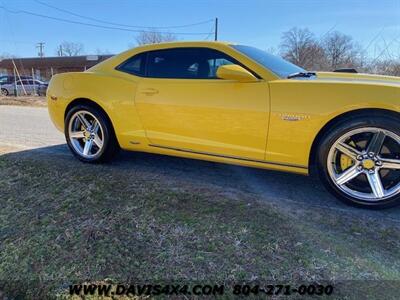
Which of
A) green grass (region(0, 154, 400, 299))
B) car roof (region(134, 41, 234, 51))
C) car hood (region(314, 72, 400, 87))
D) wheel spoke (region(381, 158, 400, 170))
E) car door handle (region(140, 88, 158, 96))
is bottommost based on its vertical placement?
green grass (region(0, 154, 400, 299))

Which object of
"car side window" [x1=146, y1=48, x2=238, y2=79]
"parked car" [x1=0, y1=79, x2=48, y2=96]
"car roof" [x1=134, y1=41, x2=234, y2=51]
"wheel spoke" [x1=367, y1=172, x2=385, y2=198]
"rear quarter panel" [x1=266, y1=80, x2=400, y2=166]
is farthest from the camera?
"parked car" [x1=0, y1=79, x2=48, y2=96]

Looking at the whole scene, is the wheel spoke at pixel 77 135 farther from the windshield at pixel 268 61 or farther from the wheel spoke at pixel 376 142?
the wheel spoke at pixel 376 142

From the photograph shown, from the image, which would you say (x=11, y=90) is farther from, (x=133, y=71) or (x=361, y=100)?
(x=361, y=100)

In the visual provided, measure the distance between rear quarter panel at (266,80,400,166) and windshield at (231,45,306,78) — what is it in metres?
0.30

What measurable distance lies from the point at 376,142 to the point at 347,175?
0.36 metres

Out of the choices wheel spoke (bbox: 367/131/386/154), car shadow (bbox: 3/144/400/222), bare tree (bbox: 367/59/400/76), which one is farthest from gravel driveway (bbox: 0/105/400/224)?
bare tree (bbox: 367/59/400/76)

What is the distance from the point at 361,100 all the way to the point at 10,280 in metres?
2.91

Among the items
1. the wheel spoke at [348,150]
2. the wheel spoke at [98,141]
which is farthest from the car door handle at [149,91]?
the wheel spoke at [348,150]

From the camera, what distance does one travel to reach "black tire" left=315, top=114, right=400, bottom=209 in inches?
103

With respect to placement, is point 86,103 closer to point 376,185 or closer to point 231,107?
point 231,107

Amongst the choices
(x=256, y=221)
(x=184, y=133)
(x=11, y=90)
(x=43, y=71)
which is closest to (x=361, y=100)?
(x=256, y=221)

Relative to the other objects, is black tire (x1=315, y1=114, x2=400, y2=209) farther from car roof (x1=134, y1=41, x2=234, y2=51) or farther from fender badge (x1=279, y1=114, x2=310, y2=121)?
car roof (x1=134, y1=41, x2=234, y2=51)

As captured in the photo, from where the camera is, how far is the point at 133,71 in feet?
12.2

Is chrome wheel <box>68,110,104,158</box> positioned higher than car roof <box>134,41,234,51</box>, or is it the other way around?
car roof <box>134,41,234,51</box>
